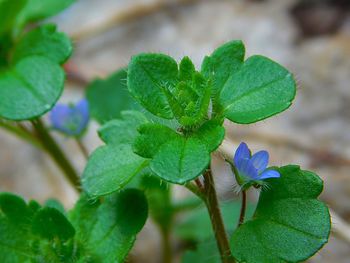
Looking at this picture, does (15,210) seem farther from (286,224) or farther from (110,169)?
(286,224)

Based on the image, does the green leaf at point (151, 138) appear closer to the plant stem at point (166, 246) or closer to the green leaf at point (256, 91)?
the green leaf at point (256, 91)

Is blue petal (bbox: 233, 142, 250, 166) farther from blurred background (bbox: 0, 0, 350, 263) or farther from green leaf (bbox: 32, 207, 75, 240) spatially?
blurred background (bbox: 0, 0, 350, 263)

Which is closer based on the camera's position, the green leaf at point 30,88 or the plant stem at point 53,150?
the green leaf at point 30,88

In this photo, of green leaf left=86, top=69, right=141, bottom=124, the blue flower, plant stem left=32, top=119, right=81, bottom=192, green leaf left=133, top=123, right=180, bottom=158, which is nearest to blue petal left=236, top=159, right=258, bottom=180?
the blue flower

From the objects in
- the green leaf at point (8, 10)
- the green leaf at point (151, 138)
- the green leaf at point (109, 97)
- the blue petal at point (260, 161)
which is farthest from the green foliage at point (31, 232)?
the green leaf at point (109, 97)

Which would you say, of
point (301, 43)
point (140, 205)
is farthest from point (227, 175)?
point (140, 205)

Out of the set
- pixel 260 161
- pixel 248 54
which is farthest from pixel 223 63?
pixel 248 54
